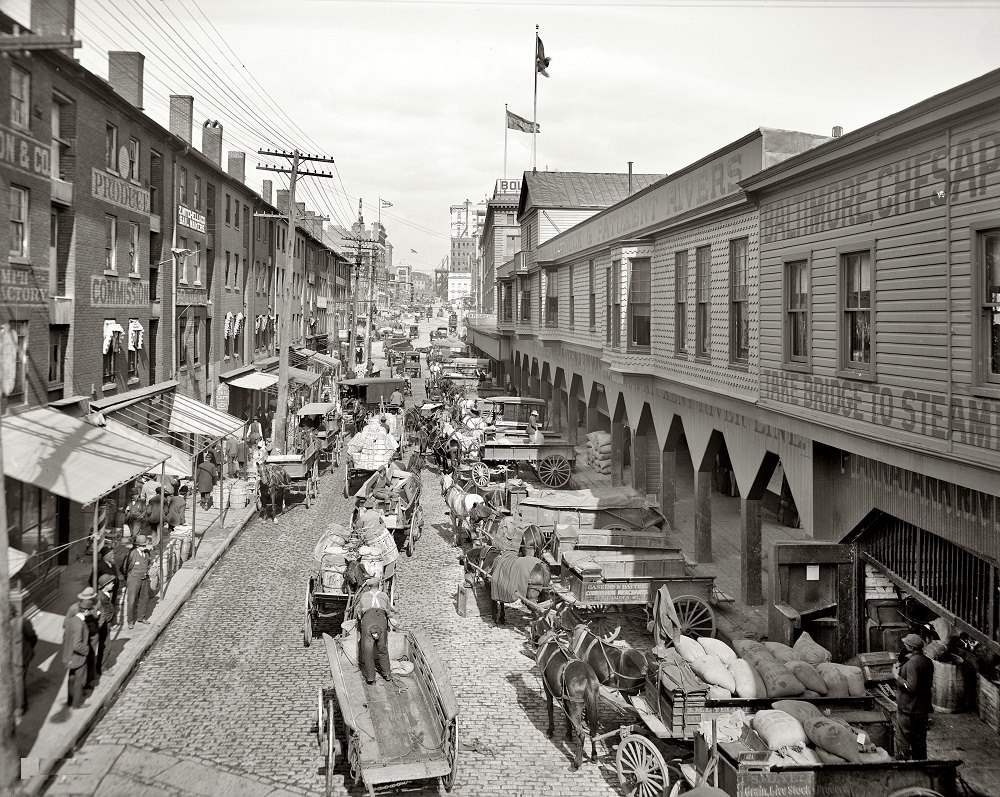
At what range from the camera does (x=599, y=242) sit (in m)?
27.3

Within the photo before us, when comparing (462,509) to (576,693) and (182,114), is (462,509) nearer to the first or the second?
(576,693)

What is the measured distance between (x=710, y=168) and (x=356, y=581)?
424 inches

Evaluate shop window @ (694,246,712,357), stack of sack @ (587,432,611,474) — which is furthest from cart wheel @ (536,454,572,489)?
shop window @ (694,246,712,357)

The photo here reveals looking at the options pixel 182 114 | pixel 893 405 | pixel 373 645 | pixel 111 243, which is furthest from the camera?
pixel 182 114

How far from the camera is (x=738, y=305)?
16625 millimetres

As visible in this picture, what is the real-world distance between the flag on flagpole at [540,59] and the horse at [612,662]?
3823 centimetres

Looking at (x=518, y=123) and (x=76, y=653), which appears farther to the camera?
(x=518, y=123)

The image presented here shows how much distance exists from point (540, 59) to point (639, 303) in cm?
2640

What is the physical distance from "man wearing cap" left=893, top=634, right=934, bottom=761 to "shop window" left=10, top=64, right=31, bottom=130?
17.5 m

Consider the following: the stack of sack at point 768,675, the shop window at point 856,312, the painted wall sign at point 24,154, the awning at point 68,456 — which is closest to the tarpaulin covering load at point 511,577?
the stack of sack at point 768,675

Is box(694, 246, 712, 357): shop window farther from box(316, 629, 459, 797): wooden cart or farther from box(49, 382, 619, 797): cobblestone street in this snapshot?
box(316, 629, 459, 797): wooden cart

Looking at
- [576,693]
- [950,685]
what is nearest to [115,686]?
[576,693]

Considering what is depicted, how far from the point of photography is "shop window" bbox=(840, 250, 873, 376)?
A: 39.0 ft

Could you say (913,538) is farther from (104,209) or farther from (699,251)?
(104,209)
